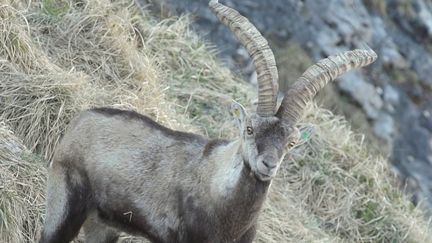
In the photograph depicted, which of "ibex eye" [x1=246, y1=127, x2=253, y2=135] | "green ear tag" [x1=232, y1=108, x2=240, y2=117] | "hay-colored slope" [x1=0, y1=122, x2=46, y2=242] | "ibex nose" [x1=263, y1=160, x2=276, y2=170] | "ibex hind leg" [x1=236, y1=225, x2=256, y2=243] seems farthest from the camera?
"hay-colored slope" [x1=0, y1=122, x2=46, y2=242]

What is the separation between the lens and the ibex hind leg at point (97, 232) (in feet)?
24.1

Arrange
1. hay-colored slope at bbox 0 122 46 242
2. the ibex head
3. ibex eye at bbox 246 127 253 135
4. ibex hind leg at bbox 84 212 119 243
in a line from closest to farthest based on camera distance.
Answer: the ibex head, ibex eye at bbox 246 127 253 135, hay-colored slope at bbox 0 122 46 242, ibex hind leg at bbox 84 212 119 243

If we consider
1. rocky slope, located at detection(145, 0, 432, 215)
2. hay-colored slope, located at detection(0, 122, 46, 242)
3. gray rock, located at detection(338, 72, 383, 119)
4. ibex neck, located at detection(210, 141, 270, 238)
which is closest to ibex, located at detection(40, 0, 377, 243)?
ibex neck, located at detection(210, 141, 270, 238)

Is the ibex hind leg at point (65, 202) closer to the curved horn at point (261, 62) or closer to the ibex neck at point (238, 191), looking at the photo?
the ibex neck at point (238, 191)

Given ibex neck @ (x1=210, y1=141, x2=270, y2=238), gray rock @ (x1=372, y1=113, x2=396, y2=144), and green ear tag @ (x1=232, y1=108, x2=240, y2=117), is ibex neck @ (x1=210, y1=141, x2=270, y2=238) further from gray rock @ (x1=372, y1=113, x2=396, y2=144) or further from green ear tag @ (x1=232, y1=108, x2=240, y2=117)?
gray rock @ (x1=372, y1=113, x2=396, y2=144)

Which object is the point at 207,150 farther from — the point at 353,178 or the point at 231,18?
the point at 353,178

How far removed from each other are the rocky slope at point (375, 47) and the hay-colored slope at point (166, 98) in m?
1.77

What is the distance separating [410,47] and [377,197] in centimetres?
589

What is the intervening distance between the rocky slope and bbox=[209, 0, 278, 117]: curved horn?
20.1ft

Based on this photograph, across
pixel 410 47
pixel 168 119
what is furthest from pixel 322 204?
pixel 410 47

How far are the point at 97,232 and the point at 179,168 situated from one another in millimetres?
1051

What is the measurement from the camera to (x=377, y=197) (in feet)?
35.6

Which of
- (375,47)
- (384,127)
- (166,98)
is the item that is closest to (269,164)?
(166,98)

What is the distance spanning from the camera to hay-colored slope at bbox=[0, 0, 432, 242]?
340 inches
